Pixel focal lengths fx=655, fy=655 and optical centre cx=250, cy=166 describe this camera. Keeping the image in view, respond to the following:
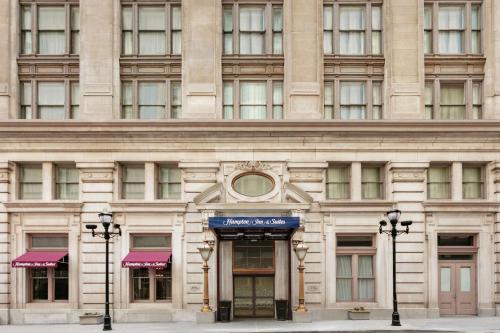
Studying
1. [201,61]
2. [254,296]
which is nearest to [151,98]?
[201,61]

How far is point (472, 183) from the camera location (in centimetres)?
3177

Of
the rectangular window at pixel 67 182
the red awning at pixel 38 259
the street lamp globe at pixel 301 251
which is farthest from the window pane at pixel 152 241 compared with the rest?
the street lamp globe at pixel 301 251

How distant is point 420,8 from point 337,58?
4598 mm

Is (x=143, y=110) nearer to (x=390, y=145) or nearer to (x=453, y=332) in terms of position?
(x=390, y=145)

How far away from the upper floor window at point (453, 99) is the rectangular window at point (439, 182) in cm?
251

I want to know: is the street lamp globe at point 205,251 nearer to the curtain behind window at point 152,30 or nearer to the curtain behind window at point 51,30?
the curtain behind window at point 152,30

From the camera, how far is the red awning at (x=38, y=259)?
1174 inches

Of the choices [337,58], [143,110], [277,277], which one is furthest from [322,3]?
[277,277]

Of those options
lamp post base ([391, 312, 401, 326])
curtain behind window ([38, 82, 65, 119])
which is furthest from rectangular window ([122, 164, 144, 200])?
lamp post base ([391, 312, 401, 326])

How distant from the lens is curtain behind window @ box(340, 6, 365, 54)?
31781mm

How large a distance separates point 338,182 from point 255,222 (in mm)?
5556

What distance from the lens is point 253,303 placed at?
30953mm

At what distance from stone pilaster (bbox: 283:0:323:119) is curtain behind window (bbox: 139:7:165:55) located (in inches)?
238

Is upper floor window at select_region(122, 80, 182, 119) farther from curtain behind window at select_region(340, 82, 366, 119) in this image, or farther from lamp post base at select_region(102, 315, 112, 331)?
lamp post base at select_region(102, 315, 112, 331)
